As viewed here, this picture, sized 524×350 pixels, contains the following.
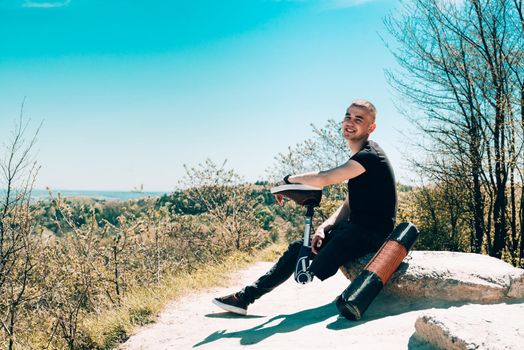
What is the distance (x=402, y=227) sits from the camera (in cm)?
393

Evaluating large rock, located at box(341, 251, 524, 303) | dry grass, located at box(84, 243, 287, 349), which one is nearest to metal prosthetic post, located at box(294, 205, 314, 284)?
large rock, located at box(341, 251, 524, 303)

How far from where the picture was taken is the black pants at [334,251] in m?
3.85

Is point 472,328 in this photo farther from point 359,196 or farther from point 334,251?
point 359,196

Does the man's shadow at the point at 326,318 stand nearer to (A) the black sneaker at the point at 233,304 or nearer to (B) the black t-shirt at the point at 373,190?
(A) the black sneaker at the point at 233,304

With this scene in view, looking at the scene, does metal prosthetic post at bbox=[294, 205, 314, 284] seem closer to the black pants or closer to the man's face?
the black pants

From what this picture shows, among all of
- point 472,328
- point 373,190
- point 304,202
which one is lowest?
point 472,328

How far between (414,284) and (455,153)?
22.4ft

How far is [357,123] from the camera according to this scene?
4.01m

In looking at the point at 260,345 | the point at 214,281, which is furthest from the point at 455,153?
the point at 260,345

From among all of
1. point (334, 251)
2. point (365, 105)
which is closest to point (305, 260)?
point (334, 251)

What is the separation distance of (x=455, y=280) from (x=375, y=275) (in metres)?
0.70

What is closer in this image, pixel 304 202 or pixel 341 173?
pixel 341 173

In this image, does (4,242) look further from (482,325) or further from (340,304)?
(482,325)

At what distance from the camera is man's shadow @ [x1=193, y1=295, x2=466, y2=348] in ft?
12.0
